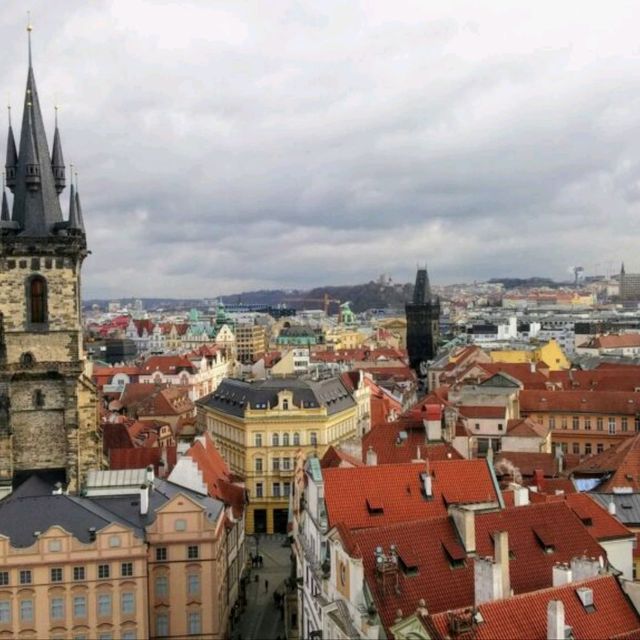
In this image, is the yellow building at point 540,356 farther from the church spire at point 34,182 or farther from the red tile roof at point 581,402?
the church spire at point 34,182

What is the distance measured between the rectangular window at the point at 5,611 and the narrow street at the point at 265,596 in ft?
50.2

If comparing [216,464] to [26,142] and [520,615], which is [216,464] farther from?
[520,615]

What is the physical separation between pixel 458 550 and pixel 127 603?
20.8 m

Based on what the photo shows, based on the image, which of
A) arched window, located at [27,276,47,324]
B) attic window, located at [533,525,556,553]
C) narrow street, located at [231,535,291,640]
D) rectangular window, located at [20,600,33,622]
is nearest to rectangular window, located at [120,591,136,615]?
rectangular window, located at [20,600,33,622]

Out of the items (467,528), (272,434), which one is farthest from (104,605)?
(272,434)

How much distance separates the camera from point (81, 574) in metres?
49.5

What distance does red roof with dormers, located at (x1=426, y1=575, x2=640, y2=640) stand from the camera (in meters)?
31.5

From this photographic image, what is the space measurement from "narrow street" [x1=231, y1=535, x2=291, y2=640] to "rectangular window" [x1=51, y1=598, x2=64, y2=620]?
13.0 meters

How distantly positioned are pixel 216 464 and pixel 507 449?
2955 cm

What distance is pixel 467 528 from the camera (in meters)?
40.2

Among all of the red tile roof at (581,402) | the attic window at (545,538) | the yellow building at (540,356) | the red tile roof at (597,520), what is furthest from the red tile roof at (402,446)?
the yellow building at (540,356)

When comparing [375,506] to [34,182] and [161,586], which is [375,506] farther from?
[34,182]

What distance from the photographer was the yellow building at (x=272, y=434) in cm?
8625

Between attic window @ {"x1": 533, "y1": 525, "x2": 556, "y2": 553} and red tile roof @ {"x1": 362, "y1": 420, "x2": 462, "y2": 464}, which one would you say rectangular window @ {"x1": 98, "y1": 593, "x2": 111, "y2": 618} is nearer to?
attic window @ {"x1": 533, "y1": 525, "x2": 556, "y2": 553}
